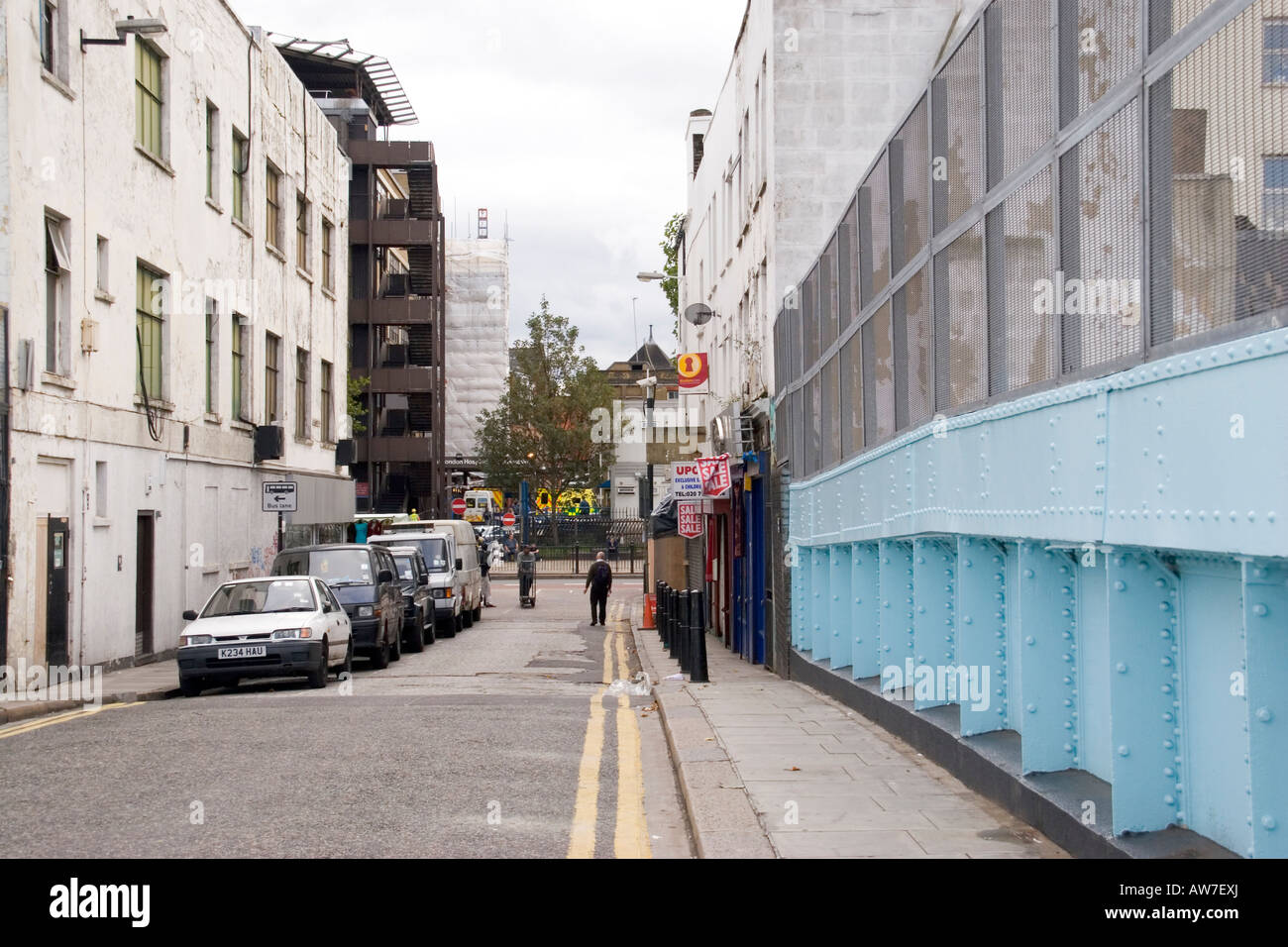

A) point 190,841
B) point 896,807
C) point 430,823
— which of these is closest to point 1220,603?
point 896,807

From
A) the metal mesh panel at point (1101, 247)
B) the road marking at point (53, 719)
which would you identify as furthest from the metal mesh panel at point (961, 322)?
the road marking at point (53, 719)

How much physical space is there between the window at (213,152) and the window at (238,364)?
2.62 metres

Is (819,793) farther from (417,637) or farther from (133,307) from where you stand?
(417,637)

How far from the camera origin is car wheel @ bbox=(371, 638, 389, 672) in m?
21.3

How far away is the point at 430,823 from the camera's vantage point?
788 centimetres

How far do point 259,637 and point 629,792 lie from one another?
8.74 m

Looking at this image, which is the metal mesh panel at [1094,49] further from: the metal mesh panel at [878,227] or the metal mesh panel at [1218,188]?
the metal mesh panel at [878,227]

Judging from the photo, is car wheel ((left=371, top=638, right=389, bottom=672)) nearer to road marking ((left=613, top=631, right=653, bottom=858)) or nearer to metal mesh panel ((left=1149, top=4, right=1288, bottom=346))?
road marking ((left=613, top=631, right=653, bottom=858))

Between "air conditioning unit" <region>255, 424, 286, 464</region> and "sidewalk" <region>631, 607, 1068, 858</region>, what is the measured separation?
16701 millimetres

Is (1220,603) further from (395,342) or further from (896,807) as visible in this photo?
(395,342)

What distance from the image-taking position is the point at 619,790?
9352 millimetres

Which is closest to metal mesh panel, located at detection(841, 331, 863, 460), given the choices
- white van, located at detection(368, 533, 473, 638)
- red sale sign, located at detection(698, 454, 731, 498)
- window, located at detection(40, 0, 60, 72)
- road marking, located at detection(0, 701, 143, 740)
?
red sale sign, located at detection(698, 454, 731, 498)

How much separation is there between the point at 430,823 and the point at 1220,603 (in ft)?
14.7

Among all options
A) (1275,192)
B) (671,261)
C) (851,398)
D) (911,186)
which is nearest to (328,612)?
(851,398)
